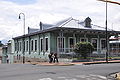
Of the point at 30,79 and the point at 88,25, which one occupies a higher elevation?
the point at 88,25

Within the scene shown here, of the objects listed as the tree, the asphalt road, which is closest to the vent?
the tree

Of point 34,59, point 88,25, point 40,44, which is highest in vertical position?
point 88,25

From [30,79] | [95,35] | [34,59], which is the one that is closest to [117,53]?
[95,35]

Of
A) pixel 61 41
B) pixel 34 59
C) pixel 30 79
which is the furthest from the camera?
pixel 34 59

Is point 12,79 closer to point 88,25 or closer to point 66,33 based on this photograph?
point 66,33

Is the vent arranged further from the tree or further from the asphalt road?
the asphalt road

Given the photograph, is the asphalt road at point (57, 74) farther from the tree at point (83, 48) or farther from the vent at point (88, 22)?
the vent at point (88, 22)

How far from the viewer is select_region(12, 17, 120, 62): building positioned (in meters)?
34.3

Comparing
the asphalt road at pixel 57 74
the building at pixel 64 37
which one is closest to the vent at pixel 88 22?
the building at pixel 64 37

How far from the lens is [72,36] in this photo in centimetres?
3656

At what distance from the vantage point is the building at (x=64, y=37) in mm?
34253

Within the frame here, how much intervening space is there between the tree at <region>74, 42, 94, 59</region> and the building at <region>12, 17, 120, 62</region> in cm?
264

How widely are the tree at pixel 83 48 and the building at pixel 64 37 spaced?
8.68 ft

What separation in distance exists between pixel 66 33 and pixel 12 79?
76.6 feet
